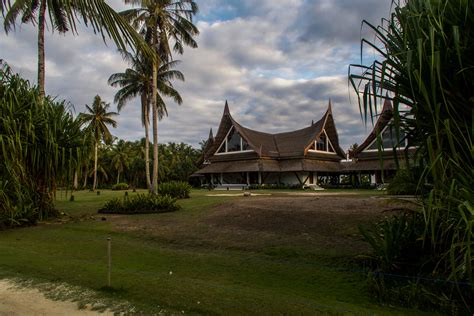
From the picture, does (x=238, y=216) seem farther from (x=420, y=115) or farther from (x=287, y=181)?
(x=287, y=181)

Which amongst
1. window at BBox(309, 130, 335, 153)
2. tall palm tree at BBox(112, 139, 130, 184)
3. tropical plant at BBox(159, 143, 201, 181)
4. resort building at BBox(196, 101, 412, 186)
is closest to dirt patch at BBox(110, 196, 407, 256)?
resort building at BBox(196, 101, 412, 186)

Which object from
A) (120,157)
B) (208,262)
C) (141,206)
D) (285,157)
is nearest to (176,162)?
(120,157)

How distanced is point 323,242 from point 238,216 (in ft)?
14.2

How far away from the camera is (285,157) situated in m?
41.1

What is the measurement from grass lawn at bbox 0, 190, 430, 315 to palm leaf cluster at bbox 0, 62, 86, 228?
87 cm

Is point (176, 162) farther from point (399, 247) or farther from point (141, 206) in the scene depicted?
point (399, 247)

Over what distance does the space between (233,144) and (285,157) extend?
661 centimetres

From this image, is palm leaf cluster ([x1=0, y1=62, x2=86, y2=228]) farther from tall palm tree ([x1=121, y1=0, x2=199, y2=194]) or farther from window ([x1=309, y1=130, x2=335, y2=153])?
window ([x1=309, y1=130, x2=335, y2=153])

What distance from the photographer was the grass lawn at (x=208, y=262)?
4.50 metres

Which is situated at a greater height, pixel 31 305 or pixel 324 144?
pixel 324 144

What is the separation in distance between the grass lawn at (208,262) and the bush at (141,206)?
7.24 feet

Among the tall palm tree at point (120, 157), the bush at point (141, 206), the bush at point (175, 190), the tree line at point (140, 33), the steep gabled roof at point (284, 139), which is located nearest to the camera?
the tree line at point (140, 33)

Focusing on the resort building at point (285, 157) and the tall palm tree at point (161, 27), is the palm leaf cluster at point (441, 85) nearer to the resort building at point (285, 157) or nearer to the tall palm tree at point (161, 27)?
the tall palm tree at point (161, 27)

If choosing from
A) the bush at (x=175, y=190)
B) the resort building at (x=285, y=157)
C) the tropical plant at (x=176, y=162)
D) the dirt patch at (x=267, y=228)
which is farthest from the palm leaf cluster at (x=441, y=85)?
the tropical plant at (x=176, y=162)
